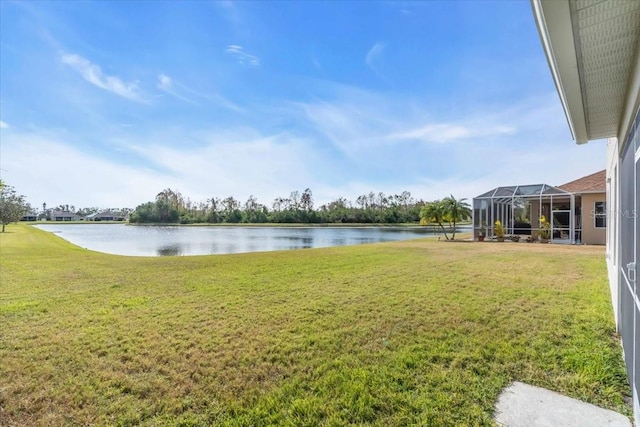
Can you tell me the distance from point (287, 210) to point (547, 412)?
63.7 m

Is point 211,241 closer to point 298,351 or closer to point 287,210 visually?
point 298,351

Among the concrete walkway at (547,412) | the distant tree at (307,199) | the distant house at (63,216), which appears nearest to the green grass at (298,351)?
the concrete walkway at (547,412)

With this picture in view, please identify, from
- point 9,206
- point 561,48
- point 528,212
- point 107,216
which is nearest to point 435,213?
point 528,212

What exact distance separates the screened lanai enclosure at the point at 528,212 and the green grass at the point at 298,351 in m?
11.5

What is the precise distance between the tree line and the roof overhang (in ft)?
179

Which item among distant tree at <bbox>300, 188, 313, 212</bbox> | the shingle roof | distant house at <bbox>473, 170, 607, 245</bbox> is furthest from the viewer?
distant tree at <bbox>300, 188, 313, 212</bbox>

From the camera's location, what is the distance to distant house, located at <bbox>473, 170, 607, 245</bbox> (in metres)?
13.9

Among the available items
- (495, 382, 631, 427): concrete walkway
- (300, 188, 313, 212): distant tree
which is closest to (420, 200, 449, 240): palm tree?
(495, 382, 631, 427): concrete walkway

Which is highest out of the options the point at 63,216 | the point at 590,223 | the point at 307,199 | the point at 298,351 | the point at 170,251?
the point at 307,199

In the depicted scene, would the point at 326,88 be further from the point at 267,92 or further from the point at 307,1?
the point at 307,1

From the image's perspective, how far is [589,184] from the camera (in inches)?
557

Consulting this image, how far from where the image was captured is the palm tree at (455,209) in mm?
19594

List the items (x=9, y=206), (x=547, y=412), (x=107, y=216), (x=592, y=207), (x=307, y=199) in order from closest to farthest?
(x=547, y=412), (x=592, y=207), (x=9, y=206), (x=307, y=199), (x=107, y=216)

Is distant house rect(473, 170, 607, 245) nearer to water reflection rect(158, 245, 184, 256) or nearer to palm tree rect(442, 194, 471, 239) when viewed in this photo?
palm tree rect(442, 194, 471, 239)
